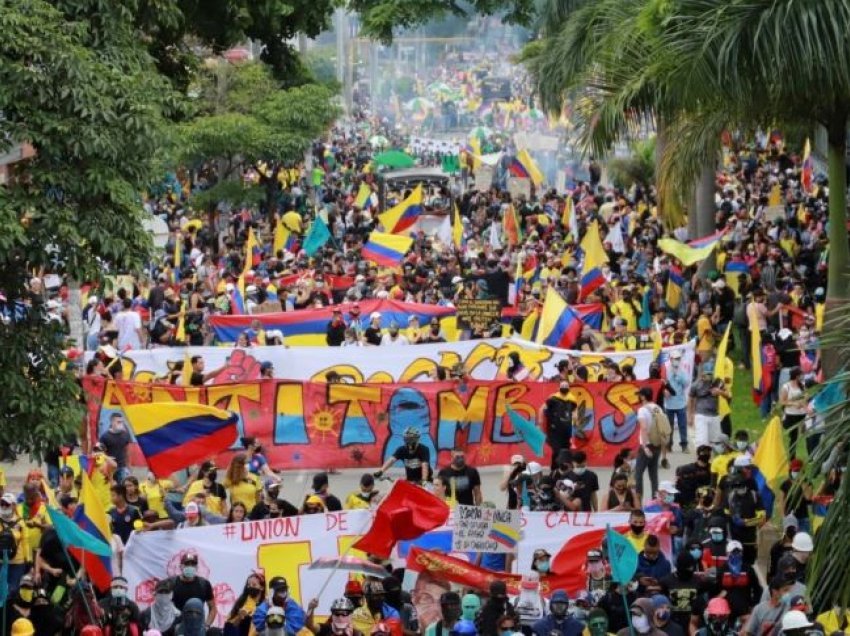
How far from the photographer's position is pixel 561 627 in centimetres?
1334

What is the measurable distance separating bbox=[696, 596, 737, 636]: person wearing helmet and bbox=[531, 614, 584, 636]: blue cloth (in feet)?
2.51

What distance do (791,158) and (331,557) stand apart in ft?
115

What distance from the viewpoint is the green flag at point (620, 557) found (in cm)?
1382

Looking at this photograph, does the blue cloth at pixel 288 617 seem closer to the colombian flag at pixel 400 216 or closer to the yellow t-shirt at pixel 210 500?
the yellow t-shirt at pixel 210 500

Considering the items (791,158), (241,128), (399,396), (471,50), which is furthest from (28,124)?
(471,50)

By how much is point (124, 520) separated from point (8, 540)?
1.05 meters

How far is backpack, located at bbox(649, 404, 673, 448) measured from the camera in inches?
730

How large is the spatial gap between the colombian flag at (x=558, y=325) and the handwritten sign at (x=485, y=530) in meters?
8.57

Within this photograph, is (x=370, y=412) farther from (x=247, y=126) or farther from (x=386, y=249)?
(x=247, y=126)

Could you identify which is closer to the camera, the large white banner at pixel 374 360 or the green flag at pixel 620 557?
the green flag at pixel 620 557

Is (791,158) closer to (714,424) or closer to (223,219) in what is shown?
(223,219)

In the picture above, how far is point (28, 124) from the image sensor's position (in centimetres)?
1290

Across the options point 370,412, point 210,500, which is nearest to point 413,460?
point 210,500

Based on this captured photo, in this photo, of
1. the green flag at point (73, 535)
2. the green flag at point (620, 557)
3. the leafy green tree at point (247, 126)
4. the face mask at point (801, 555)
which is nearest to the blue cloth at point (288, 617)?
the green flag at point (73, 535)
